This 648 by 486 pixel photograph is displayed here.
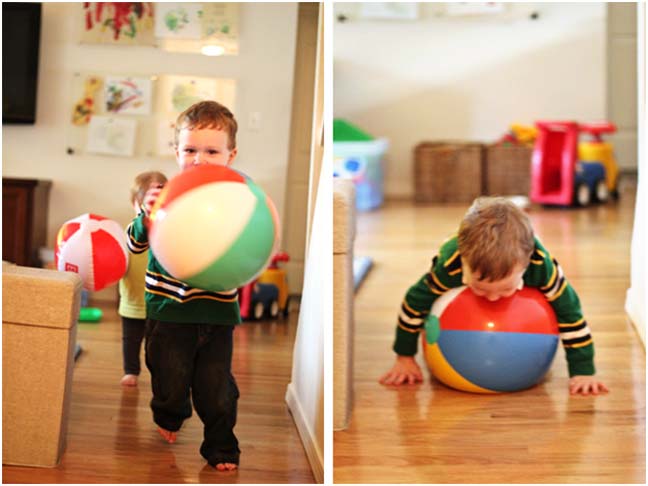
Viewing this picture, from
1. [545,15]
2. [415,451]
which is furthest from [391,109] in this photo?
[415,451]

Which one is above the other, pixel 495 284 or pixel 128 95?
pixel 128 95

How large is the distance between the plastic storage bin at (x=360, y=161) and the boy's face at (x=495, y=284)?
2981 mm

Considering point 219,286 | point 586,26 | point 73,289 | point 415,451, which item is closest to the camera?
point 219,286

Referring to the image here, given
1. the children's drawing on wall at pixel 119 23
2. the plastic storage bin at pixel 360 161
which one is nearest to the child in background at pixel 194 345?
the children's drawing on wall at pixel 119 23

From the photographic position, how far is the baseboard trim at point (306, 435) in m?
→ 1.74

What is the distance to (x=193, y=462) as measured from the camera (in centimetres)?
183

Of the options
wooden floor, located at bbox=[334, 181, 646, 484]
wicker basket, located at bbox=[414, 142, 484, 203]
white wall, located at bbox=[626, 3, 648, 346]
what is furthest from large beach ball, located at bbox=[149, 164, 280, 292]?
wicker basket, located at bbox=[414, 142, 484, 203]

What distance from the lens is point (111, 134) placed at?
8.36 ft

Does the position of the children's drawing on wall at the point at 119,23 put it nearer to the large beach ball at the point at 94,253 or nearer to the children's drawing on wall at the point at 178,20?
the children's drawing on wall at the point at 178,20

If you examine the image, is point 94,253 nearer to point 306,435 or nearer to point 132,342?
point 132,342

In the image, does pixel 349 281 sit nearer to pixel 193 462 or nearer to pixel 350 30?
pixel 193 462

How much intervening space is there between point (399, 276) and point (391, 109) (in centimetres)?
261

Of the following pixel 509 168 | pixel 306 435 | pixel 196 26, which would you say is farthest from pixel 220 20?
pixel 509 168

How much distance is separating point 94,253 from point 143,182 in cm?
28
